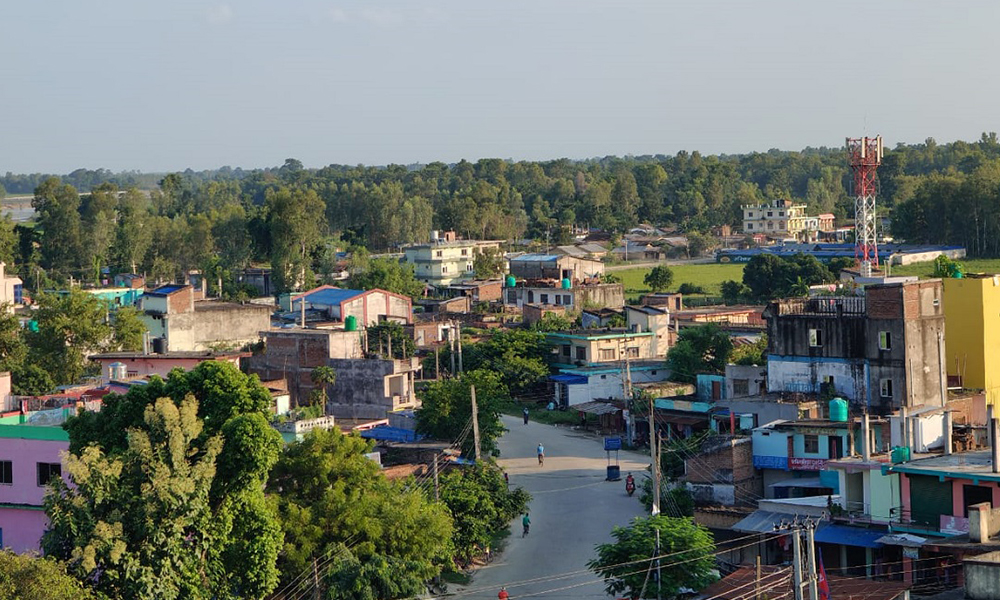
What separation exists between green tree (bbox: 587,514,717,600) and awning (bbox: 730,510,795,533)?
201 centimetres

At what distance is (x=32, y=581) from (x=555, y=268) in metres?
46.4

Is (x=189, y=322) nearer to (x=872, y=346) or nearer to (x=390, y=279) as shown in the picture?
(x=390, y=279)

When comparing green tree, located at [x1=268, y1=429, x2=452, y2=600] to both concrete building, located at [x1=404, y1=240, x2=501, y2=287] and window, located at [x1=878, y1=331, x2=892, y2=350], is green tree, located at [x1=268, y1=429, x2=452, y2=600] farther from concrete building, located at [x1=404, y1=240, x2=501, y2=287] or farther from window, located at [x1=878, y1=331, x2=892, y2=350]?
concrete building, located at [x1=404, y1=240, x2=501, y2=287]

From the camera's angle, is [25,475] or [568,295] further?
[568,295]

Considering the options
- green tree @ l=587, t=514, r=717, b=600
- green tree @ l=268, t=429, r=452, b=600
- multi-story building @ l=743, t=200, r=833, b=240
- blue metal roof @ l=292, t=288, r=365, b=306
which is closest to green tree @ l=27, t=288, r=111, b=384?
blue metal roof @ l=292, t=288, r=365, b=306

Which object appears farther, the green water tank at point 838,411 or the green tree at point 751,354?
the green tree at point 751,354

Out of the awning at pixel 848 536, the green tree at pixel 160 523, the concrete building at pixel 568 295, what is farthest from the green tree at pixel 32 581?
the concrete building at pixel 568 295

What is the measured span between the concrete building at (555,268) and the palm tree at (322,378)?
25743mm

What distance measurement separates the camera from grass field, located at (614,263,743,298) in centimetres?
6919

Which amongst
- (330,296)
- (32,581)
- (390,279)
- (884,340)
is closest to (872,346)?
(884,340)

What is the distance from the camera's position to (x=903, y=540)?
20594mm

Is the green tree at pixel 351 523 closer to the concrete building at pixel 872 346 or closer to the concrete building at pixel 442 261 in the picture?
the concrete building at pixel 872 346

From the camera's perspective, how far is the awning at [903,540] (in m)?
20.3

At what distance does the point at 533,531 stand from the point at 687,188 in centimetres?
9426
